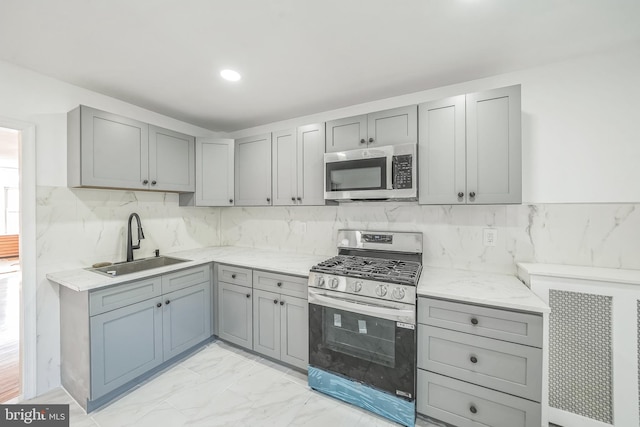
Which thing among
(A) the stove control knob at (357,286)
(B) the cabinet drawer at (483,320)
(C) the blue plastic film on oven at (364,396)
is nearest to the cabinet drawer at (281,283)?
(A) the stove control knob at (357,286)

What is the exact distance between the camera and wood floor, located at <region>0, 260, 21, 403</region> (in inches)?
80.4

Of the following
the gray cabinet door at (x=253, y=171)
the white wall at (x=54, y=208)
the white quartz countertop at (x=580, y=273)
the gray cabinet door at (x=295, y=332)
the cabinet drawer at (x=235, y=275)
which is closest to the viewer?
the white quartz countertop at (x=580, y=273)

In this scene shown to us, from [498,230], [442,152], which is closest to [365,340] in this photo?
[498,230]

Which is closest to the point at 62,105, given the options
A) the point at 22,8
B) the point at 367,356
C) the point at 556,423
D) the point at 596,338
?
the point at 22,8

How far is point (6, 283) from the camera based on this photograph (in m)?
4.75

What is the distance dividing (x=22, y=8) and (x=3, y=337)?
11.2 feet

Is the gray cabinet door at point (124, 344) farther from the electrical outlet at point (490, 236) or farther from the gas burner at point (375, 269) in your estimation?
the electrical outlet at point (490, 236)

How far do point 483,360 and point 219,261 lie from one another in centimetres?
234

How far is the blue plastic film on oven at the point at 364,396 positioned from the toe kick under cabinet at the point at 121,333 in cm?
133

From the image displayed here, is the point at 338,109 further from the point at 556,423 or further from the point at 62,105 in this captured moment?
the point at 556,423

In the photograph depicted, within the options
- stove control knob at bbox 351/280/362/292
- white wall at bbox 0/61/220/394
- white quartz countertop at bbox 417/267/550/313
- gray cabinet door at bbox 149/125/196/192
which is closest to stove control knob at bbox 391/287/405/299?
white quartz countertop at bbox 417/267/550/313

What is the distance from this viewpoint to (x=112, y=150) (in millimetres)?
2188

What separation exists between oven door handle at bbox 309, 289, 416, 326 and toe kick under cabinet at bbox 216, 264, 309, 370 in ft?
0.70

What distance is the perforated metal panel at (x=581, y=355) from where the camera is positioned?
1.55 metres
